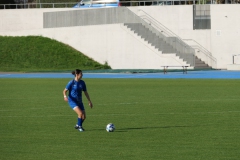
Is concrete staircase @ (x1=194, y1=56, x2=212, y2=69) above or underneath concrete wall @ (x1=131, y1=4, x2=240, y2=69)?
underneath

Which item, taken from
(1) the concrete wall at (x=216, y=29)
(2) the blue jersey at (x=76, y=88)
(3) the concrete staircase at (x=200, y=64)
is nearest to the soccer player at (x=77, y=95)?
(2) the blue jersey at (x=76, y=88)

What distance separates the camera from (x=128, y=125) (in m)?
19.9

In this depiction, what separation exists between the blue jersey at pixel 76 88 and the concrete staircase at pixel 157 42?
37.6 meters

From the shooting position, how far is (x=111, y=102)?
92.7ft

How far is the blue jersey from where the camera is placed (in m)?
18.7

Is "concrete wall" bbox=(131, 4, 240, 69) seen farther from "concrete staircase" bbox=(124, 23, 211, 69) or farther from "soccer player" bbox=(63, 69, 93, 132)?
"soccer player" bbox=(63, 69, 93, 132)

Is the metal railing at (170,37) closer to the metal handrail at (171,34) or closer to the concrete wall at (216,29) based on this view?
the metal handrail at (171,34)

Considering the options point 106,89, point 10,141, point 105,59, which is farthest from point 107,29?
point 10,141

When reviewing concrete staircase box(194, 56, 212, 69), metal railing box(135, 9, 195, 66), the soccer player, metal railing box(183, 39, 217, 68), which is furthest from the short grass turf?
metal railing box(183, 39, 217, 68)

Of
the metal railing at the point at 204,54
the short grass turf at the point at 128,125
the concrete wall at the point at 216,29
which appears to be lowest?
the short grass turf at the point at 128,125

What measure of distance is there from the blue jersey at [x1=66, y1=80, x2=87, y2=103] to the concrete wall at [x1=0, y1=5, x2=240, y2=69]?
3780 cm

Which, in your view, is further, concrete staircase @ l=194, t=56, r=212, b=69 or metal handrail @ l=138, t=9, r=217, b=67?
metal handrail @ l=138, t=9, r=217, b=67

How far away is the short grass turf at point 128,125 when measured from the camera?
14836 millimetres

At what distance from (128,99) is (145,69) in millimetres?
27364
